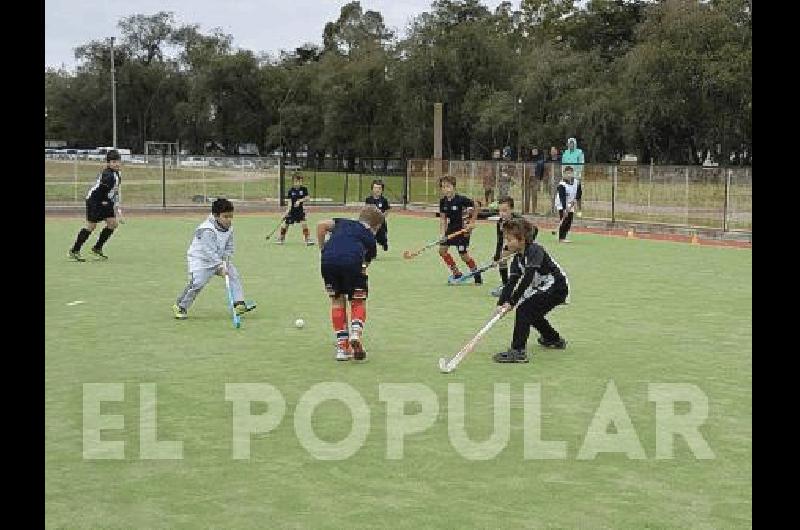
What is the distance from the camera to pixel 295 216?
79.6ft

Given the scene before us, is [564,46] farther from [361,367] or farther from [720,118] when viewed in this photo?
[361,367]


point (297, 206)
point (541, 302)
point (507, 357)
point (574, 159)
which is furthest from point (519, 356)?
point (574, 159)

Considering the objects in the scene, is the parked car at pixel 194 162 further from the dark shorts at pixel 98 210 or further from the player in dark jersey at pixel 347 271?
the player in dark jersey at pixel 347 271

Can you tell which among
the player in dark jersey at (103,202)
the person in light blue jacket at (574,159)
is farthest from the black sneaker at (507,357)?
the person in light blue jacket at (574,159)

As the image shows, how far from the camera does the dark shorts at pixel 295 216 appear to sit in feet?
79.4

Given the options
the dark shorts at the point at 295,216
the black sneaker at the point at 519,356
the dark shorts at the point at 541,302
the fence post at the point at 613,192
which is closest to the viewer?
the black sneaker at the point at 519,356

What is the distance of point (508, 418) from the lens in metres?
7.86

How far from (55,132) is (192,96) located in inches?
1231

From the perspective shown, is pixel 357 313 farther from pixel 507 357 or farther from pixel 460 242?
pixel 460 242

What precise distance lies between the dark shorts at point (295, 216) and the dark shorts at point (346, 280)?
14275 mm

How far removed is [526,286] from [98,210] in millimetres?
12188

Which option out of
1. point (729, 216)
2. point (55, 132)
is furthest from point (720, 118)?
point (55, 132)

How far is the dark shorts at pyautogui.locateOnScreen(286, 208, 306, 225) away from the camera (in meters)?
24.2

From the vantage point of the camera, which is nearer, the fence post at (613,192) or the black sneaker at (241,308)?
the black sneaker at (241,308)
